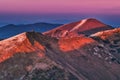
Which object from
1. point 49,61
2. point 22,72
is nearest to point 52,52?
point 49,61

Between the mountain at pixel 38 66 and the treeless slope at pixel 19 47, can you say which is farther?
the treeless slope at pixel 19 47

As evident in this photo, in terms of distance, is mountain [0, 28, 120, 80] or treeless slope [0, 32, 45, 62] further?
treeless slope [0, 32, 45, 62]

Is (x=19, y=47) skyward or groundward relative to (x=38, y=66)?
skyward

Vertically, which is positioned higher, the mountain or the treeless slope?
the treeless slope

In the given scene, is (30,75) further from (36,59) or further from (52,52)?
(52,52)

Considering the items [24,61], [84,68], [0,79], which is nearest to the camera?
[0,79]

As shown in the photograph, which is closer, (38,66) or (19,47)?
(38,66)

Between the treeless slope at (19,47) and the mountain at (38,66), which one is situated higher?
the treeless slope at (19,47)

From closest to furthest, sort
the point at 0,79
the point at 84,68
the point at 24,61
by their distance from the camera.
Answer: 1. the point at 0,79
2. the point at 24,61
3. the point at 84,68

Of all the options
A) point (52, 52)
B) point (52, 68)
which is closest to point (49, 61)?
point (52, 68)

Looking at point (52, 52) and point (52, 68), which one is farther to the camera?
point (52, 52)
